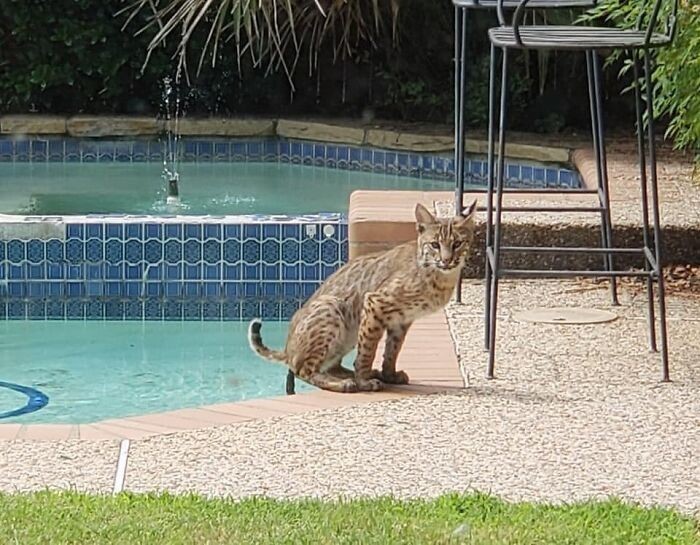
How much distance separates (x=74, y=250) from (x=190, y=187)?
352 centimetres

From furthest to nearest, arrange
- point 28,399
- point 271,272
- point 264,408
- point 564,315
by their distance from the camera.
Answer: point 271,272 < point 564,315 < point 28,399 < point 264,408

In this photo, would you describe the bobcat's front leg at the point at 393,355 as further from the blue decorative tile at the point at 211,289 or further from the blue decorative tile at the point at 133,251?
the blue decorative tile at the point at 133,251

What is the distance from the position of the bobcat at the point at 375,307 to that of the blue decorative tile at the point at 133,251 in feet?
8.90

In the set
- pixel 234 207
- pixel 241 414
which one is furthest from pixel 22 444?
pixel 234 207

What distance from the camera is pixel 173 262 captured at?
8.67 m

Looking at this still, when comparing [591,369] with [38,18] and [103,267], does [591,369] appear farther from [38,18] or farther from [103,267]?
[38,18]

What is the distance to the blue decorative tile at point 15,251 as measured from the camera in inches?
338

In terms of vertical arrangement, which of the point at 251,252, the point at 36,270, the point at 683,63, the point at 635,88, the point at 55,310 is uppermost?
the point at 683,63

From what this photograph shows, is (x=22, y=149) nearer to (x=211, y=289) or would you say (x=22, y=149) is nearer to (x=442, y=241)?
(x=211, y=289)

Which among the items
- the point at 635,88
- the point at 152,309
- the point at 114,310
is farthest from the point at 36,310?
the point at 635,88

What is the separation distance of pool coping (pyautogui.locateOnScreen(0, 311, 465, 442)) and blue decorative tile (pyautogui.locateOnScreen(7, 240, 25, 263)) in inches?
110

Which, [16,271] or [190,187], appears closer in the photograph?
[16,271]

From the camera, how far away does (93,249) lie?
8656mm

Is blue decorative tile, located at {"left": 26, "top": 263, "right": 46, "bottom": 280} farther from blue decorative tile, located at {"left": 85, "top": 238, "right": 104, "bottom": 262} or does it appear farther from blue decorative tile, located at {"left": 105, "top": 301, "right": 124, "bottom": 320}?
blue decorative tile, located at {"left": 105, "top": 301, "right": 124, "bottom": 320}
